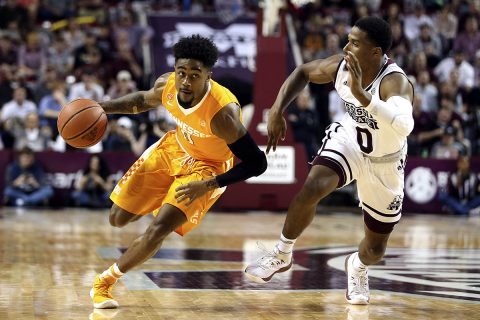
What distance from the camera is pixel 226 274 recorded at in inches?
295

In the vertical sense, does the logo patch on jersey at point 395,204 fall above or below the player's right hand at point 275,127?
below

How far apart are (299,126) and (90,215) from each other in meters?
3.64

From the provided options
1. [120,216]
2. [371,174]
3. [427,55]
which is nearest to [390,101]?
[371,174]

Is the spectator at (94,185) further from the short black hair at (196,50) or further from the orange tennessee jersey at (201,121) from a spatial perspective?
the short black hair at (196,50)

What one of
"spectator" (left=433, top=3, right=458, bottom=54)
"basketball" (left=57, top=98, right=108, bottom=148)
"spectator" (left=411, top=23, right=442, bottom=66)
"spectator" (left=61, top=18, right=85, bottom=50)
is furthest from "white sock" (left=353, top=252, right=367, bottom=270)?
"spectator" (left=433, top=3, right=458, bottom=54)

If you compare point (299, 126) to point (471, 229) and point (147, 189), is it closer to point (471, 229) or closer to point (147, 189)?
point (471, 229)

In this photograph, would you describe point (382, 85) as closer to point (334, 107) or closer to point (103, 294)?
point (103, 294)

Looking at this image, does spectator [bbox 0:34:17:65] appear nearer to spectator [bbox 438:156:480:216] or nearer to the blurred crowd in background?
the blurred crowd in background

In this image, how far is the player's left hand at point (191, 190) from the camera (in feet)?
18.6

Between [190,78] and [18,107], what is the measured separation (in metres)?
9.20

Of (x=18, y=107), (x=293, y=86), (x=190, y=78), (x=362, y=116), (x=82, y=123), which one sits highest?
(x=190, y=78)

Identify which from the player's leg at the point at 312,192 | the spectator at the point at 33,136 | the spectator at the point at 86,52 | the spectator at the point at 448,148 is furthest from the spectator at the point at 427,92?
the player's leg at the point at 312,192

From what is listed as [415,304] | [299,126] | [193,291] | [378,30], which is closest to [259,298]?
[193,291]

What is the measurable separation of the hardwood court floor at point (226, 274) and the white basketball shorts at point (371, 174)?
2.13 feet
